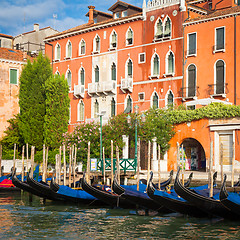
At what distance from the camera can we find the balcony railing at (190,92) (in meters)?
23.6

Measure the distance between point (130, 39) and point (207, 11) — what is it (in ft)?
14.3

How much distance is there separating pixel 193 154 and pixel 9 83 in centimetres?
1222

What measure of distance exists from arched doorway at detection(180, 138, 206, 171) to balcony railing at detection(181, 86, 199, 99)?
6.89 ft

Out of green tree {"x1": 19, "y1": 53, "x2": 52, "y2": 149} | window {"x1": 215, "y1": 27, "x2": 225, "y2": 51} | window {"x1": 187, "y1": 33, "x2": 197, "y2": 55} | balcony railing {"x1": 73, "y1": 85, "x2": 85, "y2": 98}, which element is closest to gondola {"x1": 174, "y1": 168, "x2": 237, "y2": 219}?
window {"x1": 215, "y1": 27, "x2": 225, "y2": 51}

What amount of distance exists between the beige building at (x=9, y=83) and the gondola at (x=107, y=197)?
14.8 m

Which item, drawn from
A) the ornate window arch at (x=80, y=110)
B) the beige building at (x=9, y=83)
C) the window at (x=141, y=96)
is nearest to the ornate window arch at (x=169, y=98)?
the window at (x=141, y=96)

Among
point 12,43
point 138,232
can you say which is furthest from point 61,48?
point 138,232

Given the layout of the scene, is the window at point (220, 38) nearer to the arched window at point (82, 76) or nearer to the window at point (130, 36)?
the window at point (130, 36)

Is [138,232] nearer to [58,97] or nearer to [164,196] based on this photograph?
[164,196]

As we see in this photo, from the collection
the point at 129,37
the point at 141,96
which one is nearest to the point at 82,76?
the point at 129,37

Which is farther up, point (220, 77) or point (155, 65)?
point (155, 65)

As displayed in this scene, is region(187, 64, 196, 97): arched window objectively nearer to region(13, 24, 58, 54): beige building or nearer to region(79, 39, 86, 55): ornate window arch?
region(79, 39, 86, 55): ornate window arch

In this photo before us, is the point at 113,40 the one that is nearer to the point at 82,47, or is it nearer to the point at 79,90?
the point at 82,47

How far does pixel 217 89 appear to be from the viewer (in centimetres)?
2302
